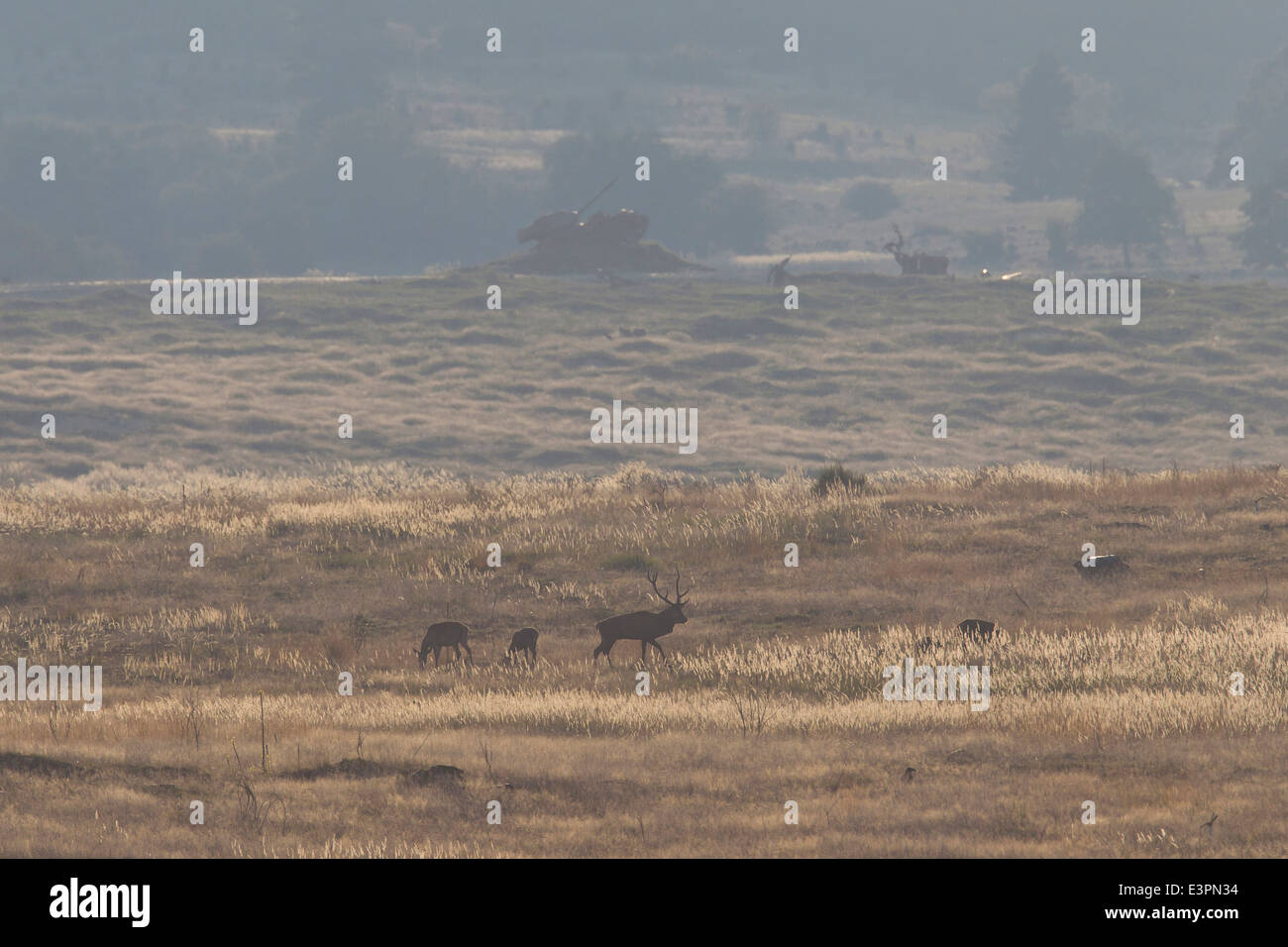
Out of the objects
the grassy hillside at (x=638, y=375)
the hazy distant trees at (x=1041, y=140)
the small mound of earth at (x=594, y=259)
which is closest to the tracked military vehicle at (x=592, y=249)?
the small mound of earth at (x=594, y=259)

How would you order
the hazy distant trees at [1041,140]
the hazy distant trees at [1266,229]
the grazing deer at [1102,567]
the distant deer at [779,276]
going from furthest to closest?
the hazy distant trees at [1041,140] < the hazy distant trees at [1266,229] < the distant deer at [779,276] < the grazing deer at [1102,567]

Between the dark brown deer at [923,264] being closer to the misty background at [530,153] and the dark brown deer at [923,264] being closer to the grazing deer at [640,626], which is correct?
the misty background at [530,153]

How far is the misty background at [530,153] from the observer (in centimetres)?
10781

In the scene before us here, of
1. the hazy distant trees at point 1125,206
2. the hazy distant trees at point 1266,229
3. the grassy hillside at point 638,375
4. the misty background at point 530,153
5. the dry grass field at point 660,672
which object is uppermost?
the misty background at point 530,153

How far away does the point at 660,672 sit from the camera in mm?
15352

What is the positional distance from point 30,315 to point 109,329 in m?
3.76

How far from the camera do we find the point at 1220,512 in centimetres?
2244

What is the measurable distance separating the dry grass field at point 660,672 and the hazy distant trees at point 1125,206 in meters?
81.9

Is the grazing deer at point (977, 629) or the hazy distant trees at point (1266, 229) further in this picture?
the hazy distant trees at point (1266, 229)

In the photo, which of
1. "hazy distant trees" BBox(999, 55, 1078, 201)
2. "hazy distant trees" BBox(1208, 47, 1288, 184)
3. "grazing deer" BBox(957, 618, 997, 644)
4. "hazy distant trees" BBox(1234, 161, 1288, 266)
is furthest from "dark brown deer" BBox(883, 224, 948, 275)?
"hazy distant trees" BBox(1208, 47, 1288, 184)

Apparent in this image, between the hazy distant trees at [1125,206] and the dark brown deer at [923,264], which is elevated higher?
the hazy distant trees at [1125,206]

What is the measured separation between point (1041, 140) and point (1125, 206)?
29.9m

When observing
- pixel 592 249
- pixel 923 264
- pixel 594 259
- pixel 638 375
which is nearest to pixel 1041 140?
pixel 923 264

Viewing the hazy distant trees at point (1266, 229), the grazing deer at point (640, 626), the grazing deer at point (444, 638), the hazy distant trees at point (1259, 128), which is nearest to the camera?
the grazing deer at point (640, 626)
